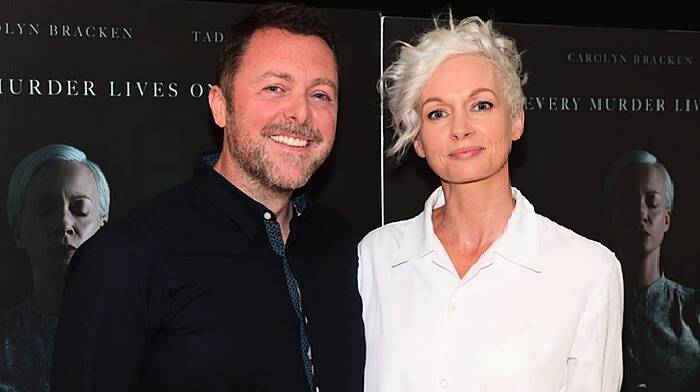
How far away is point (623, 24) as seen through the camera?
328 centimetres

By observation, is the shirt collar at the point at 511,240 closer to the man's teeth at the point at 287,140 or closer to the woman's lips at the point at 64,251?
the man's teeth at the point at 287,140

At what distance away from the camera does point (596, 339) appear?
2.31m

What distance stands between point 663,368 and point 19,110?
7.19ft

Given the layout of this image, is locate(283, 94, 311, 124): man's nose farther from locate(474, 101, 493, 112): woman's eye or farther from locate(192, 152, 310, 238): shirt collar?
locate(474, 101, 493, 112): woman's eye

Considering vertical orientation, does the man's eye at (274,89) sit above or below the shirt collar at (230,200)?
above

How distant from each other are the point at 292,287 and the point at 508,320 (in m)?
0.53

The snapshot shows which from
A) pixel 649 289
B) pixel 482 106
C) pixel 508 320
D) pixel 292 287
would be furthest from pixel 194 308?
pixel 649 289

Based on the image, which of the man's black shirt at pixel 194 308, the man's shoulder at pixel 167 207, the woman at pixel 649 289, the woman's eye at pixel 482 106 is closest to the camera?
the man's black shirt at pixel 194 308

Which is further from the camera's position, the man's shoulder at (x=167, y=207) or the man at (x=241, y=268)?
the man's shoulder at (x=167, y=207)

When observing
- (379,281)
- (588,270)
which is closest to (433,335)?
(379,281)

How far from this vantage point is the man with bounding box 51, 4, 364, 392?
208 cm

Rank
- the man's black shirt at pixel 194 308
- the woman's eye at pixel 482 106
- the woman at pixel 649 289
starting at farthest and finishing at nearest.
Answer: the woman at pixel 649 289
the woman's eye at pixel 482 106
the man's black shirt at pixel 194 308

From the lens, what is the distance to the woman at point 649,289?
3201mm

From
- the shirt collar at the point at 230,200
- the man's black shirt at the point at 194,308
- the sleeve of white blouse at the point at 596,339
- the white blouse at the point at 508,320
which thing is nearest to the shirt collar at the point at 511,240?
the white blouse at the point at 508,320
